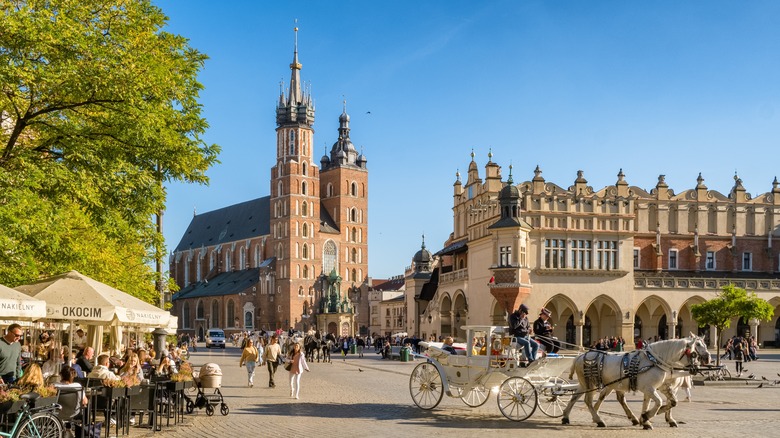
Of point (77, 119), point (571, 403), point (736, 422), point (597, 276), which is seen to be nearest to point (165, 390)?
point (77, 119)

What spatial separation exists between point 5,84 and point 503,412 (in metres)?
9.68

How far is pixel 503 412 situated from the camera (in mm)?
15688

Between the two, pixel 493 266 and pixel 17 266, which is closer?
pixel 17 266

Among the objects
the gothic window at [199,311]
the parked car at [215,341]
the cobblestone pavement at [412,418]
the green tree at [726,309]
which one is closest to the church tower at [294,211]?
the gothic window at [199,311]

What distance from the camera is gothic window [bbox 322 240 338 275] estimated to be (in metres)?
125

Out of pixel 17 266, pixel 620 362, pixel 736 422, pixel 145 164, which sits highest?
pixel 145 164

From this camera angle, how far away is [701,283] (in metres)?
57.1

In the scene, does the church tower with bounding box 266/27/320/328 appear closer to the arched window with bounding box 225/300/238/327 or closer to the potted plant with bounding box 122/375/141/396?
the arched window with bounding box 225/300/238/327

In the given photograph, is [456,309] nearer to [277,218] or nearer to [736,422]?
[736,422]

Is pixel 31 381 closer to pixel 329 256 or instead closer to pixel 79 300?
pixel 79 300

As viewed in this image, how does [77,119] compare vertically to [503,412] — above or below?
above

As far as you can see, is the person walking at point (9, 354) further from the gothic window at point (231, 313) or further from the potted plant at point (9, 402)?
the gothic window at point (231, 313)

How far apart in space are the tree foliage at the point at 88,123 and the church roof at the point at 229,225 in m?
110

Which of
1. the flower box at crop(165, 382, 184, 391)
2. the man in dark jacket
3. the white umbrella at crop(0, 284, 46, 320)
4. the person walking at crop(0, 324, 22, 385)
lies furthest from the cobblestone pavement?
the white umbrella at crop(0, 284, 46, 320)
